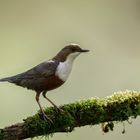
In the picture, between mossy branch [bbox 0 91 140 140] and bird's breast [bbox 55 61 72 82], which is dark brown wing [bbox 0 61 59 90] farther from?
mossy branch [bbox 0 91 140 140]

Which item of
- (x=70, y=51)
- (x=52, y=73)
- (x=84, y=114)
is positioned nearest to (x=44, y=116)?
(x=84, y=114)

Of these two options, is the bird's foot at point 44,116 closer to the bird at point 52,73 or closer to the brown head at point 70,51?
the bird at point 52,73

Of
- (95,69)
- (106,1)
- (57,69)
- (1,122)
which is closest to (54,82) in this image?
(57,69)

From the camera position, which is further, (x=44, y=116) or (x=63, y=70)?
(x=63, y=70)

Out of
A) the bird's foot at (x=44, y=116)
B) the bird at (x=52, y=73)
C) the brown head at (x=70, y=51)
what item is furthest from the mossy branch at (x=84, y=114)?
the brown head at (x=70, y=51)

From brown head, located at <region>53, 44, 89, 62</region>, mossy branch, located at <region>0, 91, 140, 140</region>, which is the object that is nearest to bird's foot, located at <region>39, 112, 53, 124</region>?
mossy branch, located at <region>0, 91, 140, 140</region>

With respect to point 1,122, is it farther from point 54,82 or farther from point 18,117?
point 54,82

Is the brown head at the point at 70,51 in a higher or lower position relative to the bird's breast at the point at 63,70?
higher

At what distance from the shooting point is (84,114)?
16.7 feet

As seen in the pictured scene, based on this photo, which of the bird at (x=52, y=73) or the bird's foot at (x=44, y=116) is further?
the bird at (x=52, y=73)

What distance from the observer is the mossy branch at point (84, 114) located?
16.4 feet

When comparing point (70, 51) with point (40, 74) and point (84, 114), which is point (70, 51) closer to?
point (40, 74)

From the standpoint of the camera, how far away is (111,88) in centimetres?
974

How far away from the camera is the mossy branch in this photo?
16.4 feet
